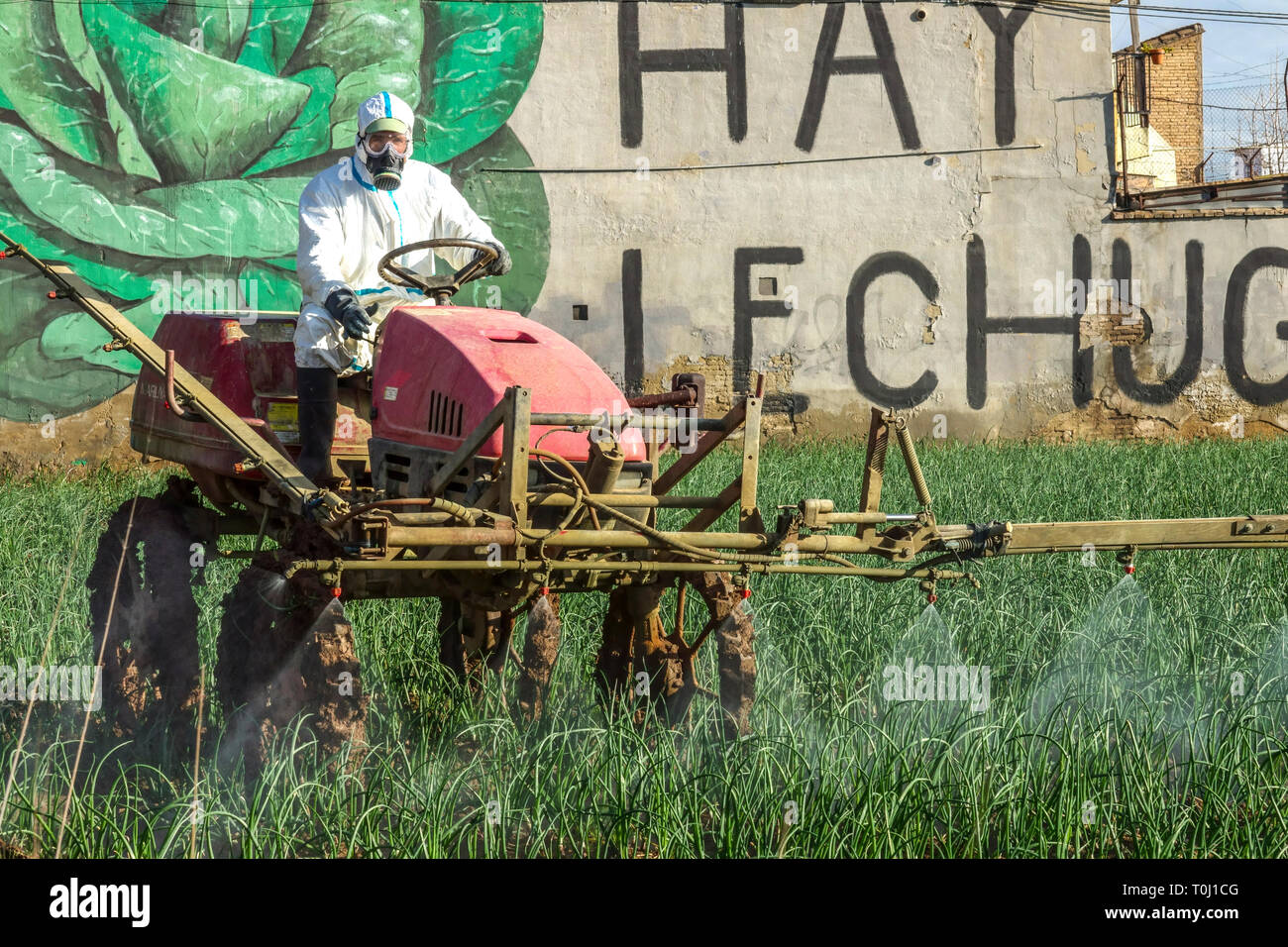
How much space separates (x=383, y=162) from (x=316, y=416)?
38.2 inches

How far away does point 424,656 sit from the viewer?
5816mm

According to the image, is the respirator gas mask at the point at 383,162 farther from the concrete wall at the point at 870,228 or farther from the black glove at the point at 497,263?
the concrete wall at the point at 870,228

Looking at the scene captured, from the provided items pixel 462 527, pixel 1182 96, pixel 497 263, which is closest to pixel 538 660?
pixel 497 263

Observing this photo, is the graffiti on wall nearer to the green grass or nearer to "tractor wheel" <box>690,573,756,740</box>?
the green grass

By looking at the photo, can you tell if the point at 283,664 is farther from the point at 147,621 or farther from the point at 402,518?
the point at 147,621

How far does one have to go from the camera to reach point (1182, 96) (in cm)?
2892

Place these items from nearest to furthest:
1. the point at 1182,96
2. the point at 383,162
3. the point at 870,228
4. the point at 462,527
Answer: the point at 462,527 → the point at 383,162 → the point at 870,228 → the point at 1182,96

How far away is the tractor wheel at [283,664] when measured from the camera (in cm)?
432

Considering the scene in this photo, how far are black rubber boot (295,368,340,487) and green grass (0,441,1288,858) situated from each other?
913 mm

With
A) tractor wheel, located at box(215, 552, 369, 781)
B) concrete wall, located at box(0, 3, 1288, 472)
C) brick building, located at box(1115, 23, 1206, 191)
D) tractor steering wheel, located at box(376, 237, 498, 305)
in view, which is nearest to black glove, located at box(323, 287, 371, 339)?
tractor steering wheel, located at box(376, 237, 498, 305)

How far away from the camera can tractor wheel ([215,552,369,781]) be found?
432cm

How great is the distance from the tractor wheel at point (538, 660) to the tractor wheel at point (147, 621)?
4.01 feet
